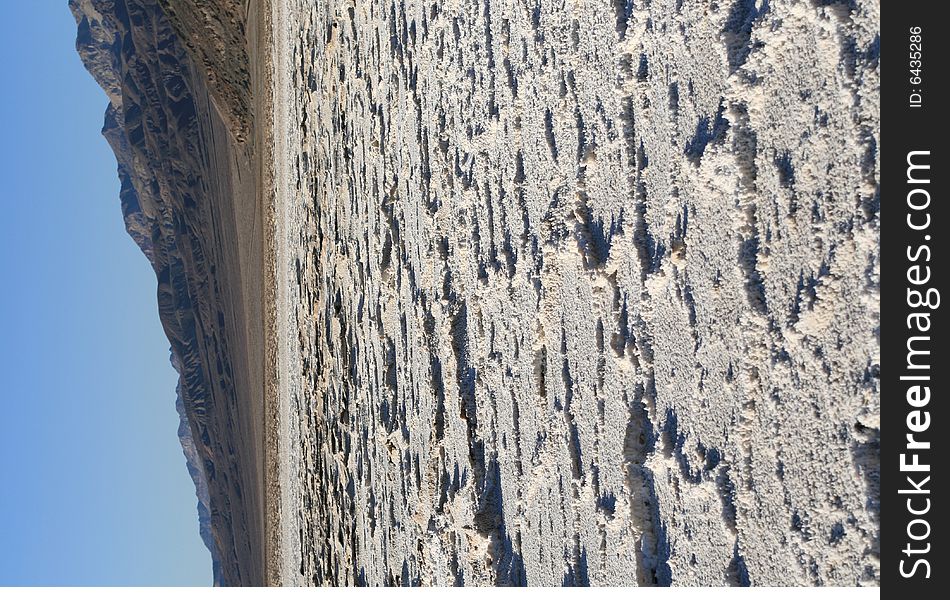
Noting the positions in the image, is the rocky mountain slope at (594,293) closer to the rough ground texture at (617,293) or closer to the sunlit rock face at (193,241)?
the rough ground texture at (617,293)

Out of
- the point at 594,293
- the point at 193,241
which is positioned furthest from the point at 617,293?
the point at 193,241

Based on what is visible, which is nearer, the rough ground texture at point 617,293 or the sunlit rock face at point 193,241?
the rough ground texture at point 617,293

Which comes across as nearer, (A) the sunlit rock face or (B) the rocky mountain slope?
(B) the rocky mountain slope

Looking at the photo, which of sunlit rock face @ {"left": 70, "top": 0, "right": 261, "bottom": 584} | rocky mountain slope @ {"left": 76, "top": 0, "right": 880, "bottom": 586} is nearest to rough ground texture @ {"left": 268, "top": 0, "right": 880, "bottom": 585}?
rocky mountain slope @ {"left": 76, "top": 0, "right": 880, "bottom": 586}

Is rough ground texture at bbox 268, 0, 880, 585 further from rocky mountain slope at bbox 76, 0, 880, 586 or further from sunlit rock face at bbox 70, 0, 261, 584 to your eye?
sunlit rock face at bbox 70, 0, 261, 584

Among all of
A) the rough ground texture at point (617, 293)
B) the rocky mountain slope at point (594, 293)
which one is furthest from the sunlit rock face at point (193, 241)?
the rough ground texture at point (617, 293)
